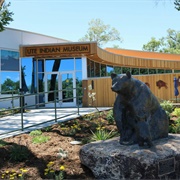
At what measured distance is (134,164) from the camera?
13.6 ft

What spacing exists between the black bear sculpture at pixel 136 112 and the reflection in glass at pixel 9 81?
1286 centimetres

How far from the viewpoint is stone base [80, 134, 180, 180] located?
4.11m

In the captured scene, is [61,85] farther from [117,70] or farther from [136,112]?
[136,112]

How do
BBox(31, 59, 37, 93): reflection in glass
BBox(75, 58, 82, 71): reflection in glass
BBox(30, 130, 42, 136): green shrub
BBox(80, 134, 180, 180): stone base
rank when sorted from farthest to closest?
BBox(31, 59, 37, 93): reflection in glass → BBox(75, 58, 82, 71): reflection in glass → BBox(30, 130, 42, 136): green shrub → BBox(80, 134, 180, 180): stone base

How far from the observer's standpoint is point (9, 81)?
667 inches

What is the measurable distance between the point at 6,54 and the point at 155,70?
571 inches

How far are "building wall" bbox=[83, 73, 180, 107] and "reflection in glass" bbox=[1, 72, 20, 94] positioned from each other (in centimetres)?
408

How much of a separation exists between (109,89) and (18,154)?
38.3 feet

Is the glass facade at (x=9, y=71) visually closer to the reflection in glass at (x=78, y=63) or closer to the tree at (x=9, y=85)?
the tree at (x=9, y=85)

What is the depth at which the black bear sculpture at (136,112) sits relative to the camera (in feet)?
14.2

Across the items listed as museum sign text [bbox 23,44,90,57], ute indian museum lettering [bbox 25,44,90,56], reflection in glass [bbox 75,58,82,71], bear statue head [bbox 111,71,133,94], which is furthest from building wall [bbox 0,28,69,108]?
bear statue head [bbox 111,71,133,94]

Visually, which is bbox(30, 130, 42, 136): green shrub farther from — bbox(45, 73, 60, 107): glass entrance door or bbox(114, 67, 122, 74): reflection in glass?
bbox(114, 67, 122, 74): reflection in glass

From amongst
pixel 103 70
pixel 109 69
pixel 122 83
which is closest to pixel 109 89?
pixel 103 70

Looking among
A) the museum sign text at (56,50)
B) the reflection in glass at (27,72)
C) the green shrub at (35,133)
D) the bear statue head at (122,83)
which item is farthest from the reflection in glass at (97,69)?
the bear statue head at (122,83)
